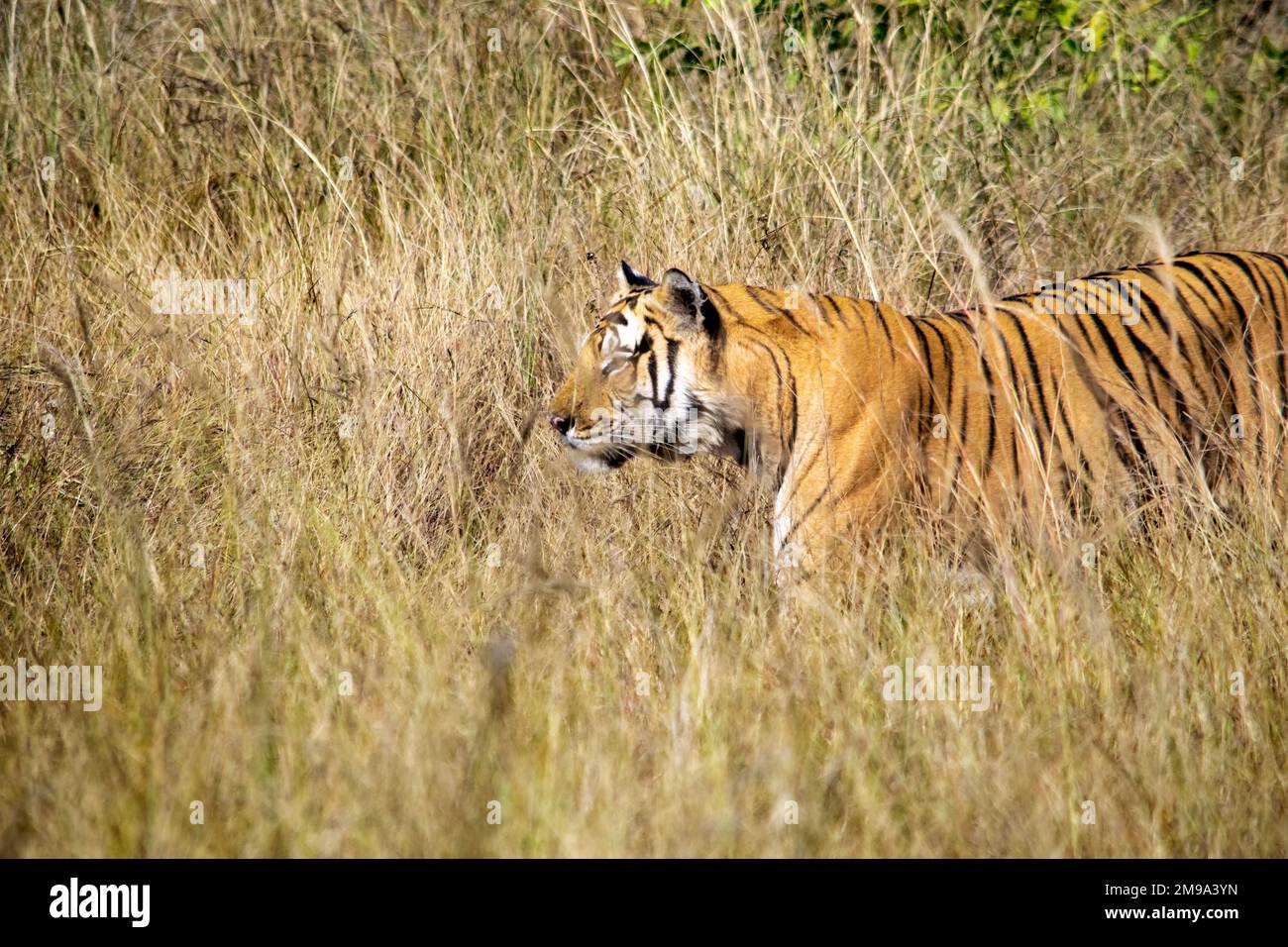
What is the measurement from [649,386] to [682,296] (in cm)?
26

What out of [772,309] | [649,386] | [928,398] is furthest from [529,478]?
[928,398]

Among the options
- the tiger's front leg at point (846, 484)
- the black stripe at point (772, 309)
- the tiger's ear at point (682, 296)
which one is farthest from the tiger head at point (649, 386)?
the tiger's front leg at point (846, 484)

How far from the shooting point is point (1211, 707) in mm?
2990

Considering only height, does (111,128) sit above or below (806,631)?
above

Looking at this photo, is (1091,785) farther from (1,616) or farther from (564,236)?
(564,236)

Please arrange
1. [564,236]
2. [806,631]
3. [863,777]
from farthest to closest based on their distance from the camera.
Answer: [564,236]
[806,631]
[863,777]

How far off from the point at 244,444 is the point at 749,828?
239cm

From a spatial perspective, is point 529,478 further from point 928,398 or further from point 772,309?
point 928,398

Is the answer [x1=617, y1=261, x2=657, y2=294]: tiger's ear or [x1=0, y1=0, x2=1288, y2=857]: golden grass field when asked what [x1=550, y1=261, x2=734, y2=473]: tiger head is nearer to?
[x1=617, y1=261, x2=657, y2=294]: tiger's ear

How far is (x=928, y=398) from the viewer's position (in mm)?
3742

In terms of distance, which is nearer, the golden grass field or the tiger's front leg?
the golden grass field

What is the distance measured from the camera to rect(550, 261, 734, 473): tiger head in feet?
12.2

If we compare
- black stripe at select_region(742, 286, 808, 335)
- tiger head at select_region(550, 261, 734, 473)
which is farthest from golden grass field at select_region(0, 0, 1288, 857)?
black stripe at select_region(742, 286, 808, 335)

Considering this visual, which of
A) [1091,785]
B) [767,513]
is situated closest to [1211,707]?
[1091,785]
